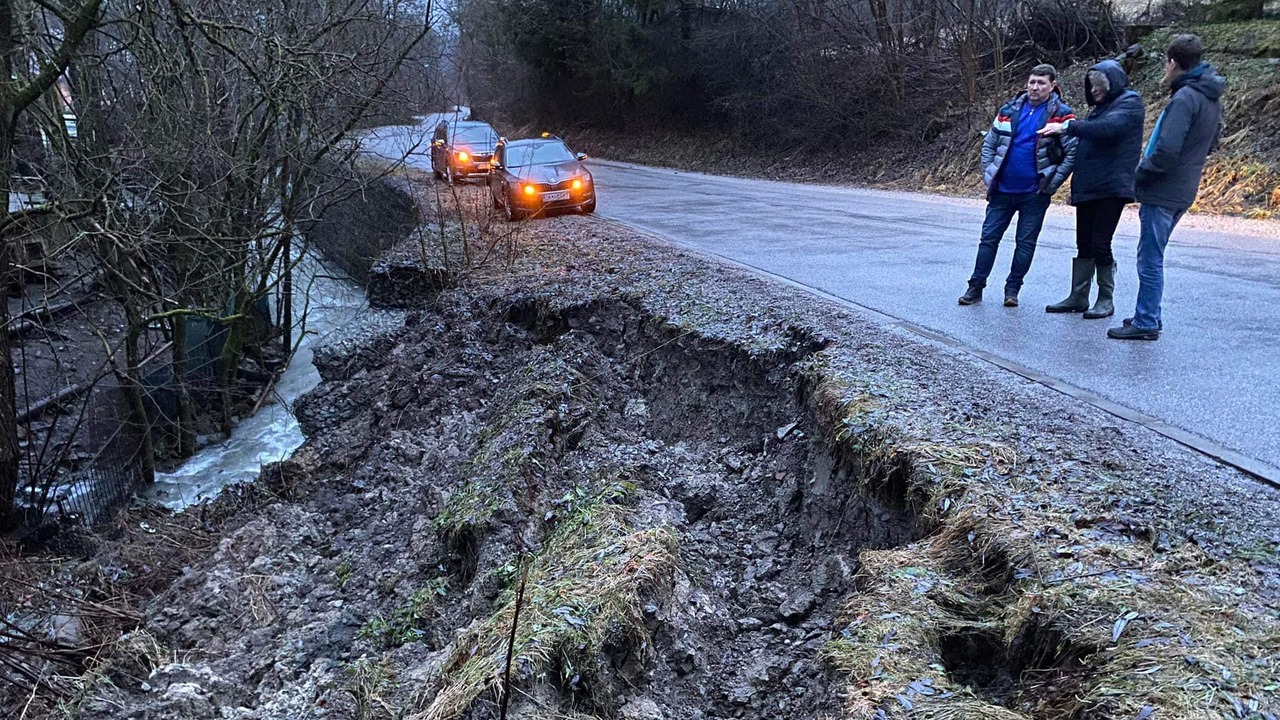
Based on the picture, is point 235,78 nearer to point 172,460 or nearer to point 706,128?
point 172,460

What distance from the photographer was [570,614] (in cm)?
343

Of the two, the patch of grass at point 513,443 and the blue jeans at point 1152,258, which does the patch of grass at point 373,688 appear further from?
the blue jeans at point 1152,258

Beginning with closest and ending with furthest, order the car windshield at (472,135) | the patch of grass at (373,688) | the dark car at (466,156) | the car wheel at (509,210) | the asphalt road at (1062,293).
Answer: the patch of grass at (373,688) → the asphalt road at (1062,293) → the car wheel at (509,210) → the dark car at (466,156) → the car windshield at (472,135)

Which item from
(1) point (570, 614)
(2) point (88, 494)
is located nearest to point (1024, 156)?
(1) point (570, 614)

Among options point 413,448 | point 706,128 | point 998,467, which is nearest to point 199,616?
point 413,448

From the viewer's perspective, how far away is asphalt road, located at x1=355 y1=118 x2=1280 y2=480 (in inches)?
183

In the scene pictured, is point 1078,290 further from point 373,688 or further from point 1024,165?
point 373,688

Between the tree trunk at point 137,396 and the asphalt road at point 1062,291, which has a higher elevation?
the asphalt road at point 1062,291

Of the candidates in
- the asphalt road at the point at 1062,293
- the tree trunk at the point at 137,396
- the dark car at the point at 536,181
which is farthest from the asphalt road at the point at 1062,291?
the tree trunk at the point at 137,396

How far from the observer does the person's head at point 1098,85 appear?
6012mm

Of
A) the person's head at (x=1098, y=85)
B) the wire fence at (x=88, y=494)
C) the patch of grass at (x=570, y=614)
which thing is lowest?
the wire fence at (x=88, y=494)

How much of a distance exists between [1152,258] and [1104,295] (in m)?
0.90

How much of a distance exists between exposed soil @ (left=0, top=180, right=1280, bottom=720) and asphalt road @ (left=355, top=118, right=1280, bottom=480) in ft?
1.38

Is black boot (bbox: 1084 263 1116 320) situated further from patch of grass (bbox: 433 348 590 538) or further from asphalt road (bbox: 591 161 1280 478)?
patch of grass (bbox: 433 348 590 538)
